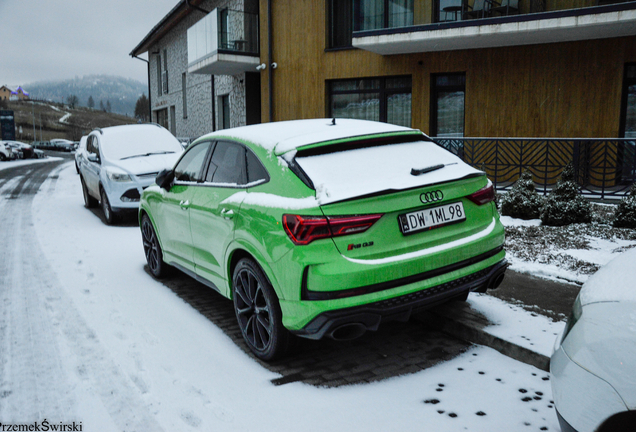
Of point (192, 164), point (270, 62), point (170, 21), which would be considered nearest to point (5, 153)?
point (170, 21)

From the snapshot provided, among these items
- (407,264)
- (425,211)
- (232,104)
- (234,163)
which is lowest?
(407,264)

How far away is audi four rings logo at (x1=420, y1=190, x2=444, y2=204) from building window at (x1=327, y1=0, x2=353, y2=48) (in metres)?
13.9

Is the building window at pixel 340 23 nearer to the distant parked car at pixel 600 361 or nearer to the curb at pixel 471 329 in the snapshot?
the curb at pixel 471 329

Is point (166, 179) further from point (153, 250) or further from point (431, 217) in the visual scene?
point (431, 217)

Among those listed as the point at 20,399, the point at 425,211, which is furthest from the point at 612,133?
the point at 20,399

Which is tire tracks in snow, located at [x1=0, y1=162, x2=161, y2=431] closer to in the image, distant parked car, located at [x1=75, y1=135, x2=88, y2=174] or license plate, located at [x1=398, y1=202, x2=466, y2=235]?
license plate, located at [x1=398, y1=202, x2=466, y2=235]

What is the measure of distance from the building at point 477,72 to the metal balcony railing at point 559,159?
0.04 m

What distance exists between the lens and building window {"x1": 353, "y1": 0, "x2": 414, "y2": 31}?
50.1ft

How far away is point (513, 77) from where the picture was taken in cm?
1321

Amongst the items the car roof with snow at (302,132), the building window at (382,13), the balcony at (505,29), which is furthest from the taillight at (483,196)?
the building window at (382,13)

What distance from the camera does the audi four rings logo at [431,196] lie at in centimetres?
359

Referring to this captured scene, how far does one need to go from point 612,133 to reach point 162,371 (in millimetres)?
11710

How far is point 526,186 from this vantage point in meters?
9.22

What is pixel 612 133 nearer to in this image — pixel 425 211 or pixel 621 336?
pixel 425 211
